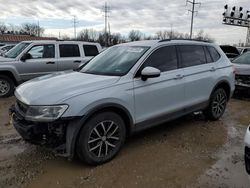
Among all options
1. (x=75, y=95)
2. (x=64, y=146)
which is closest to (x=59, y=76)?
(x=75, y=95)

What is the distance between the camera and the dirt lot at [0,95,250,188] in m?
3.62

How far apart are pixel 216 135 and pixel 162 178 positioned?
84.9 inches

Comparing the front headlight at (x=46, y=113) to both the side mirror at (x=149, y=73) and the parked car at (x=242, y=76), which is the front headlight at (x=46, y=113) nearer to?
the side mirror at (x=149, y=73)

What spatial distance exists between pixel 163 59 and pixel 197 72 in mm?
927

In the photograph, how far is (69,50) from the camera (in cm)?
978

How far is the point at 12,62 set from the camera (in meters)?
8.73

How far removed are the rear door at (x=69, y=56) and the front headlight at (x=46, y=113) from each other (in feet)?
19.7

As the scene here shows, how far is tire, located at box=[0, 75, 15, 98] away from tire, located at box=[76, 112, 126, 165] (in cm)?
588

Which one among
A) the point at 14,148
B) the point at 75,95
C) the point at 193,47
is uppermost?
the point at 193,47

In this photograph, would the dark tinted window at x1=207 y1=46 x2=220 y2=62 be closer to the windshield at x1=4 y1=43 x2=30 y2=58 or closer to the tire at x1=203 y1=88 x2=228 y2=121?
the tire at x1=203 y1=88 x2=228 y2=121

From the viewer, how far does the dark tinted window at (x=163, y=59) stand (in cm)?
473

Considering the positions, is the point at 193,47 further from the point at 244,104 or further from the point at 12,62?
the point at 12,62

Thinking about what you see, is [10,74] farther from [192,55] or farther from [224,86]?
[224,86]

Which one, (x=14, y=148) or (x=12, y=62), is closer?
(x=14, y=148)
